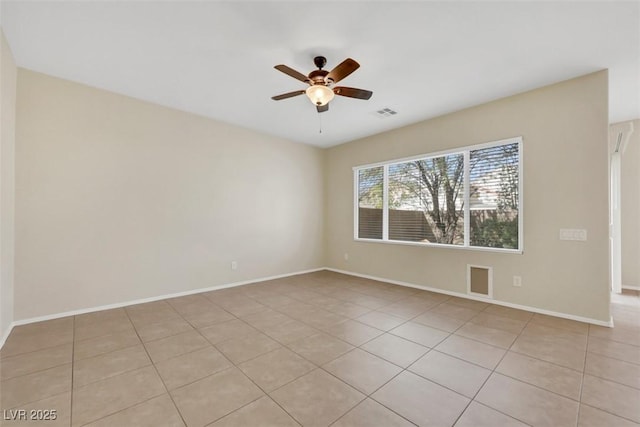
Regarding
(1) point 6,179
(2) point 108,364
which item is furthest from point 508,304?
(1) point 6,179

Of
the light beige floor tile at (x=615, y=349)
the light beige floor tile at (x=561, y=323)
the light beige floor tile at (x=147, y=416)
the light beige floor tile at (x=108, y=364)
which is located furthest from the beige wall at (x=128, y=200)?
the light beige floor tile at (x=615, y=349)

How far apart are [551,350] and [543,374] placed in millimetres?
527

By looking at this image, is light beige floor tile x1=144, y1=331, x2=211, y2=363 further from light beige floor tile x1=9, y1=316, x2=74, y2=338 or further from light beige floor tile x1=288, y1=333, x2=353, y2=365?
light beige floor tile x1=9, y1=316, x2=74, y2=338

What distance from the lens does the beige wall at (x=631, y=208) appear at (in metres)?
4.30

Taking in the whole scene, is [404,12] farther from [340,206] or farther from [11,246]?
[11,246]

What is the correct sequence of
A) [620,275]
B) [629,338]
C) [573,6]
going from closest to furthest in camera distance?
[573,6] < [629,338] < [620,275]

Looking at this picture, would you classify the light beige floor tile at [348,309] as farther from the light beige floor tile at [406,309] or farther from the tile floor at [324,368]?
the light beige floor tile at [406,309]

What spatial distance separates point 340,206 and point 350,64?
3.82m

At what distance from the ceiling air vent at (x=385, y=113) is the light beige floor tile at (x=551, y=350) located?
3.28m

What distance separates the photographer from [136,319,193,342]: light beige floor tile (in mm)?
2646

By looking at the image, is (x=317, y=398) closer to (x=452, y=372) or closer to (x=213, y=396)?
(x=213, y=396)

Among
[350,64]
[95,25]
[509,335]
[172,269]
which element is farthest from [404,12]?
[172,269]

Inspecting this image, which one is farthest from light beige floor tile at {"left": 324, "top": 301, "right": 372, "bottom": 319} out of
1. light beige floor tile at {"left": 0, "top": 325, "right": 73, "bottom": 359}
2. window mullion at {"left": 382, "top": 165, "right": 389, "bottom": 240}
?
light beige floor tile at {"left": 0, "top": 325, "right": 73, "bottom": 359}

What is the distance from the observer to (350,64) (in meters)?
2.25
